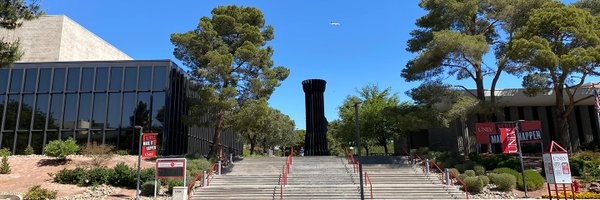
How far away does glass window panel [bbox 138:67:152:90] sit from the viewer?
3297 cm

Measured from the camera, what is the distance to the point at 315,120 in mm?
36969

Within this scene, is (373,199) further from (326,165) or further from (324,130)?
(324,130)

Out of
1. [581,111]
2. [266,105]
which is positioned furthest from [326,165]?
[581,111]

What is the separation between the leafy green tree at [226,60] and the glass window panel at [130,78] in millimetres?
3916

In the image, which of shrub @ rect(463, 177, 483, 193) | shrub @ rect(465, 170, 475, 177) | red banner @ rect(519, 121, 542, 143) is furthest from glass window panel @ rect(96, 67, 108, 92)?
red banner @ rect(519, 121, 542, 143)

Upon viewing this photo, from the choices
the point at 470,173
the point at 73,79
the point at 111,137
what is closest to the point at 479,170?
the point at 470,173

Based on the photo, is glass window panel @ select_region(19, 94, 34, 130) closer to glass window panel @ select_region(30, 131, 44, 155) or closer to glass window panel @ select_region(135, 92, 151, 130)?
glass window panel @ select_region(30, 131, 44, 155)

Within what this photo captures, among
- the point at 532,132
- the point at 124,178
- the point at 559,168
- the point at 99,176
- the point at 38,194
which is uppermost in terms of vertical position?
the point at 532,132

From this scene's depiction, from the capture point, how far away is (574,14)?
2753 centimetres

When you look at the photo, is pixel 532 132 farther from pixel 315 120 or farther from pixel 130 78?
pixel 130 78

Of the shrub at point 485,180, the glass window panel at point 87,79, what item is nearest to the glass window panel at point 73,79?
the glass window panel at point 87,79

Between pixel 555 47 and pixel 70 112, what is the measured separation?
3235cm

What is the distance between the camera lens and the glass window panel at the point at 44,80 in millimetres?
33500

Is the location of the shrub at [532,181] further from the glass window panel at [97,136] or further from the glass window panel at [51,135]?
the glass window panel at [51,135]
